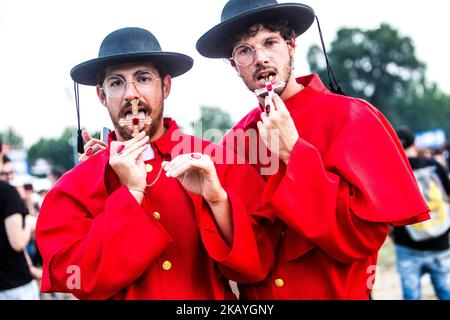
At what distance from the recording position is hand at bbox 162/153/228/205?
9.18ft

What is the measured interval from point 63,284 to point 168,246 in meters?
0.59

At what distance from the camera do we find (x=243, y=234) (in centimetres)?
294

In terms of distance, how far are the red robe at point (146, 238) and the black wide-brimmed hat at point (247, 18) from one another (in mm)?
640

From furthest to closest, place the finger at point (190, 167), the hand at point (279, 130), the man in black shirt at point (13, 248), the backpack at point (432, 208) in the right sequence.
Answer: the backpack at point (432, 208) → the man in black shirt at point (13, 248) → the hand at point (279, 130) → the finger at point (190, 167)

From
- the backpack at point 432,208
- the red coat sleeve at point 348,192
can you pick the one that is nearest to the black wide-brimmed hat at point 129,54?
the red coat sleeve at point 348,192

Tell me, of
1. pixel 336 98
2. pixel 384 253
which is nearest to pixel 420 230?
pixel 336 98

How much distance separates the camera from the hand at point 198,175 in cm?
280

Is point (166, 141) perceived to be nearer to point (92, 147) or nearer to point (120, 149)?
point (120, 149)

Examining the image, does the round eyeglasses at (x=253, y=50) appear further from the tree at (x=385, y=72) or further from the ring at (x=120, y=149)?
the tree at (x=385, y=72)

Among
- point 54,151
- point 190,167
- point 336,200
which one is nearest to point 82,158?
point 190,167

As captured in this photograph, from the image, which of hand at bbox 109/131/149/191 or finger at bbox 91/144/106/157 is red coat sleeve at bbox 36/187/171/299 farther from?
finger at bbox 91/144/106/157

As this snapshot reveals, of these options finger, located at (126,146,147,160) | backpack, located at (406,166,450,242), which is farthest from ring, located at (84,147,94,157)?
backpack, located at (406,166,450,242)

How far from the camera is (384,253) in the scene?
50.1ft

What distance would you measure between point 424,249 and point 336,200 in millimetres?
4884
